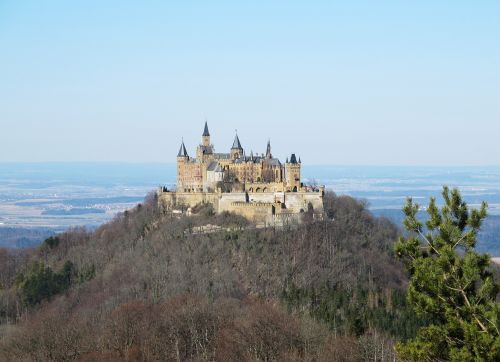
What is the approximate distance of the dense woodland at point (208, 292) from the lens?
43781 mm

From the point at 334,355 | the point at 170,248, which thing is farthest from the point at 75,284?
the point at 334,355

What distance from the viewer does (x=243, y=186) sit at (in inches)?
3201

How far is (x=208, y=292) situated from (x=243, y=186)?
67.2 ft

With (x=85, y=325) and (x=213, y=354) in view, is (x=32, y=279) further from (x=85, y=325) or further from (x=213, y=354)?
(x=213, y=354)

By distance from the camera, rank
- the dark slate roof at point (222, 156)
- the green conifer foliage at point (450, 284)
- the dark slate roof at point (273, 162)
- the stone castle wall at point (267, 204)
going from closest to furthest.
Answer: the green conifer foliage at point (450, 284) → the stone castle wall at point (267, 204) → the dark slate roof at point (273, 162) → the dark slate roof at point (222, 156)

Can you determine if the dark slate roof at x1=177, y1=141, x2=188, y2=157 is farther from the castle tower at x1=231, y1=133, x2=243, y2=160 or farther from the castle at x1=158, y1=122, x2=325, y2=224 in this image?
the castle tower at x1=231, y1=133, x2=243, y2=160

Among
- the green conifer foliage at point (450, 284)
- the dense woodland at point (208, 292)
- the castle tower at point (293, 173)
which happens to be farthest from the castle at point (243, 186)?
the green conifer foliage at point (450, 284)

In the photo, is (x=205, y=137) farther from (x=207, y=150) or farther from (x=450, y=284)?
(x=450, y=284)

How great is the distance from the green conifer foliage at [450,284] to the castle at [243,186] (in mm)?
54886

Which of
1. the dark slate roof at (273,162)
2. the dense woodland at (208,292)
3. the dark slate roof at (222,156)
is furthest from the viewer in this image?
the dark slate roof at (222,156)

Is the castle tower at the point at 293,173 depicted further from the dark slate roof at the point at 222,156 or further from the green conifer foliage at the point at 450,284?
the green conifer foliage at the point at 450,284

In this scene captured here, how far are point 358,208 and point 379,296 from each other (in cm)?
2405

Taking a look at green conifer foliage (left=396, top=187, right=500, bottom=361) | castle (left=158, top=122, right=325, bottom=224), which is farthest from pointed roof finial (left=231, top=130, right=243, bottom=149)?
green conifer foliage (left=396, top=187, right=500, bottom=361)

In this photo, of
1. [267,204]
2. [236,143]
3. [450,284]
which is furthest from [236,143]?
[450,284]
